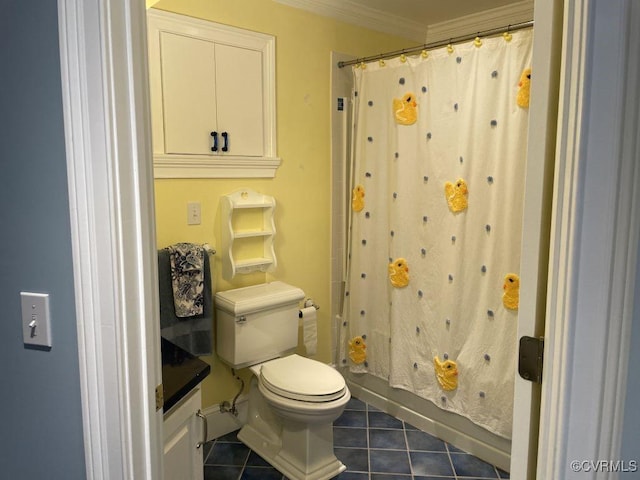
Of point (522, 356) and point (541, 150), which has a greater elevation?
point (541, 150)

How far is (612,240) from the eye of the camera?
79cm

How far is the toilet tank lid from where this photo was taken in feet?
8.30

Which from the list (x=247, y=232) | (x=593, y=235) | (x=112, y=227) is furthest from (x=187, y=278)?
(x=593, y=235)

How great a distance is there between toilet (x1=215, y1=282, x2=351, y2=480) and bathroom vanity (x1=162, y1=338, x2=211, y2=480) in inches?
30.4

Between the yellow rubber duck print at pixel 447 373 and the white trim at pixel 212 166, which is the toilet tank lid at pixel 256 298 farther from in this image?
the yellow rubber duck print at pixel 447 373

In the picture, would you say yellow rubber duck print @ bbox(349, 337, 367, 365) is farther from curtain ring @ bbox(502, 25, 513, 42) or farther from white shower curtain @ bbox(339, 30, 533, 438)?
curtain ring @ bbox(502, 25, 513, 42)

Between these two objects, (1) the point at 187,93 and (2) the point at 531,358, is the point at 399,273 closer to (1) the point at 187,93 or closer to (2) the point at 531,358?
(1) the point at 187,93

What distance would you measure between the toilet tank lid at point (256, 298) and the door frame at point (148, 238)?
1513 mm

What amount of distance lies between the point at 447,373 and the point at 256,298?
107 cm

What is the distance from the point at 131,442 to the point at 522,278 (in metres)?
0.81

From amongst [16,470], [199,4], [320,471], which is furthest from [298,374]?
[199,4]

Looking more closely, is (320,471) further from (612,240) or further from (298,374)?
(612,240)

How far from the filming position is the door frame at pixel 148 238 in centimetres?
78

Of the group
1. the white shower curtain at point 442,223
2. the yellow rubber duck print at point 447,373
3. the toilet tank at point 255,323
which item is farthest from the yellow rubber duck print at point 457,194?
the toilet tank at point 255,323
